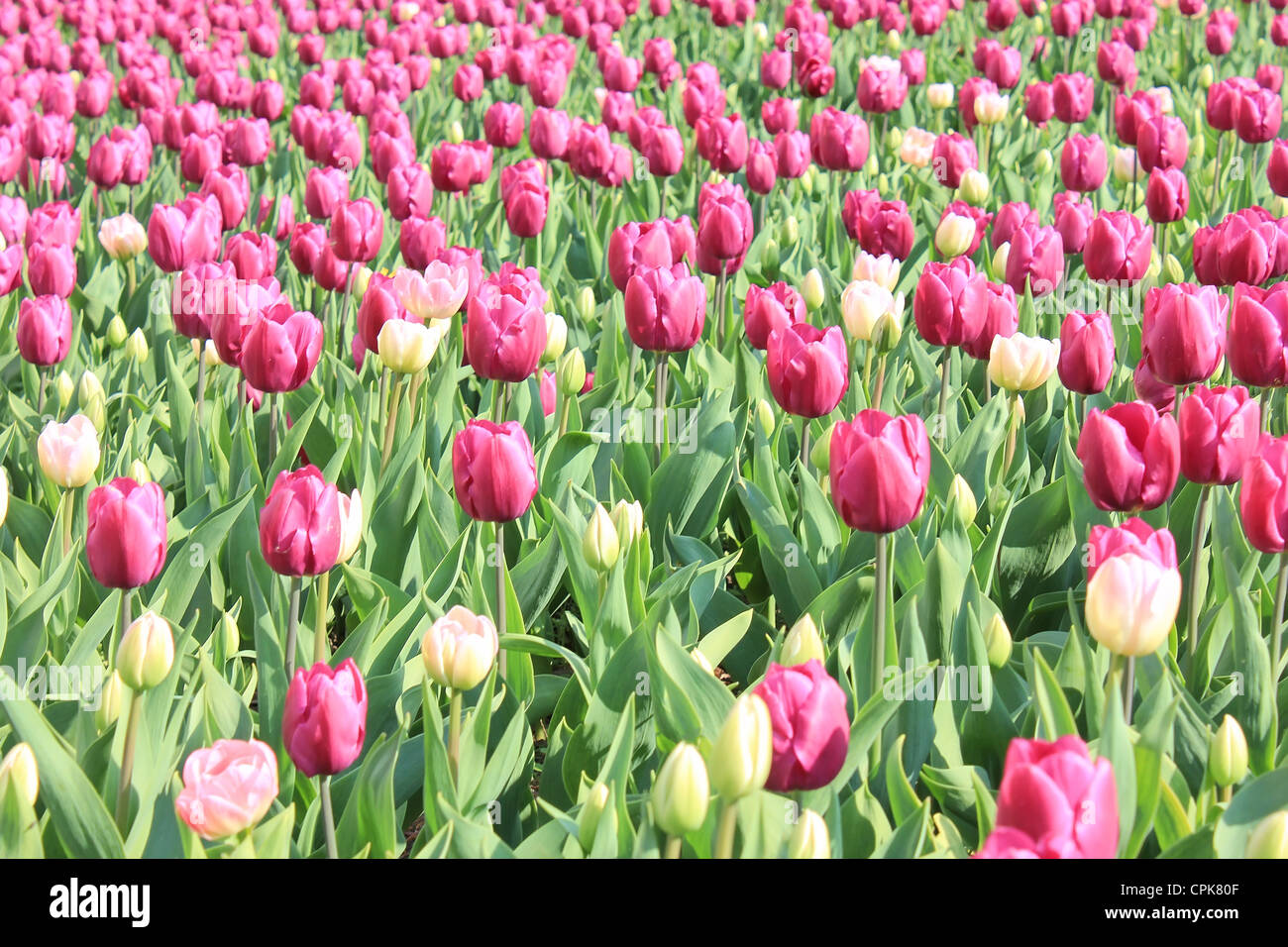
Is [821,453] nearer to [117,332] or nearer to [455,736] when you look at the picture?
[455,736]

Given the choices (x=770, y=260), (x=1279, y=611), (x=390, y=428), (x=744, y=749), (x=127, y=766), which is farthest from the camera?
(x=770, y=260)

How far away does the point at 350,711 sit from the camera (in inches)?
61.6

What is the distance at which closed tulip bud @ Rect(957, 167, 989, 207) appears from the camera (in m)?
4.31

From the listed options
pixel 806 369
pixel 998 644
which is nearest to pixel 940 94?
pixel 806 369

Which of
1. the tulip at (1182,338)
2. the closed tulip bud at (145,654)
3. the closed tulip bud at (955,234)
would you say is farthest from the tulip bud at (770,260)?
the closed tulip bud at (145,654)

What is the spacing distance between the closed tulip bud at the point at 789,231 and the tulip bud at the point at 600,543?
2.37 metres

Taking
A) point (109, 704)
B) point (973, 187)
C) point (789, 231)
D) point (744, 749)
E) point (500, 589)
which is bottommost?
point (109, 704)

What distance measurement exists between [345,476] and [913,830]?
167cm

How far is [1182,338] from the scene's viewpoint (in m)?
2.30

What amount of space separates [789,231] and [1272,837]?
310cm

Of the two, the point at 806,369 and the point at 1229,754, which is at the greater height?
the point at 806,369

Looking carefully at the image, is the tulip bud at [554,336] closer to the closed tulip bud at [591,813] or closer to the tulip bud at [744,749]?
the closed tulip bud at [591,813]
